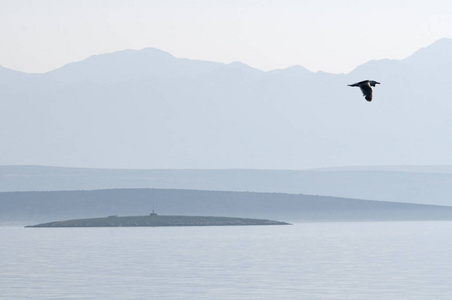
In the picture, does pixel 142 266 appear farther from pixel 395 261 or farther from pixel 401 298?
pixel 401 298

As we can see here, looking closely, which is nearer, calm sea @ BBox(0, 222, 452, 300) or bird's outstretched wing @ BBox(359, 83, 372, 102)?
bird's outstretched wing @ BBox(359, 83, 372, 102)

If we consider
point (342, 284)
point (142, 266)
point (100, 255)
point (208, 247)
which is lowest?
point (342, 284)

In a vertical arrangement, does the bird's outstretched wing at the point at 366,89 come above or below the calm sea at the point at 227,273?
below

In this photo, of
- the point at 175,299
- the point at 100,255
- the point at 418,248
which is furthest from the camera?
the point at 418,248

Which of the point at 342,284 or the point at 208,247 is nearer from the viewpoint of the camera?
the point at 342,284

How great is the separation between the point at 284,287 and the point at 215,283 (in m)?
7.75

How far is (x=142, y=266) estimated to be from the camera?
140m

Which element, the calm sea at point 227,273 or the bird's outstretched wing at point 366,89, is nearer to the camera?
the bird's outstretched wing at point 366,89

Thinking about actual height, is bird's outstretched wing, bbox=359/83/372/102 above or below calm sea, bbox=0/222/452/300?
below

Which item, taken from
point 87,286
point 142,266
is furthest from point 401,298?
point 142,266

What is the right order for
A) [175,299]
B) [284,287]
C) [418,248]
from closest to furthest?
[175,299], [284,287], [418,248]

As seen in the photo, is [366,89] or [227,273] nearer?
[366,89]

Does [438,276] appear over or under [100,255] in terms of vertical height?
under

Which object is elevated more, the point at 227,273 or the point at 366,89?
the point at 227,273
